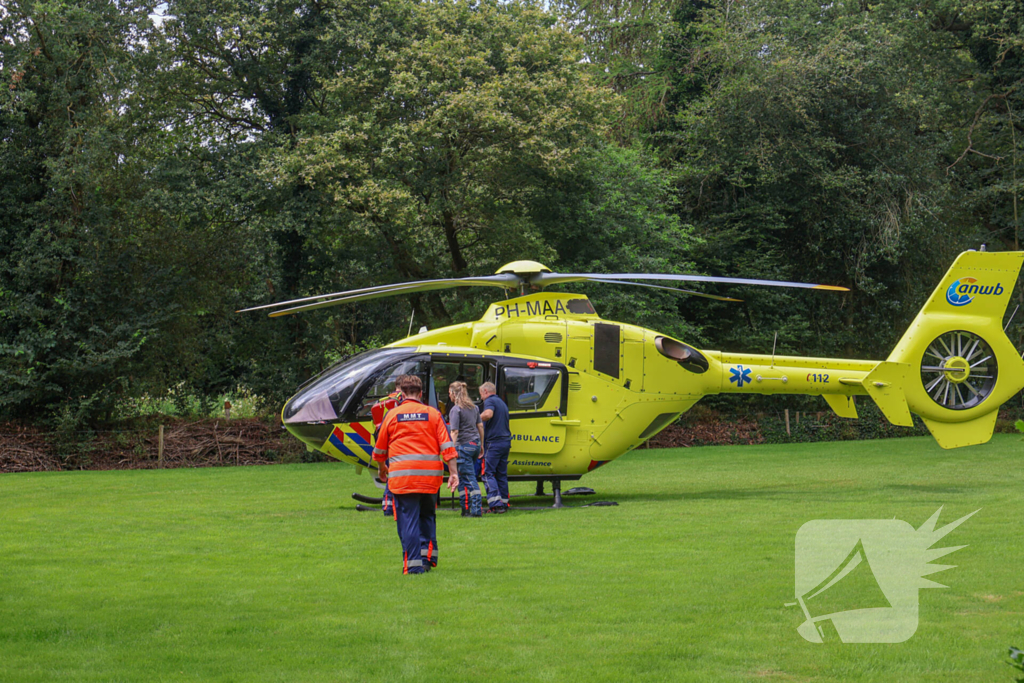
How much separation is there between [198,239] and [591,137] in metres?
11.1

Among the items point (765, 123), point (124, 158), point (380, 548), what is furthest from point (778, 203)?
point (380, 548)

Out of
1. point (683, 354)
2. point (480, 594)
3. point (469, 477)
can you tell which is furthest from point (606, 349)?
point (480, 594)

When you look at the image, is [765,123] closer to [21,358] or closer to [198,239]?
[198,239]

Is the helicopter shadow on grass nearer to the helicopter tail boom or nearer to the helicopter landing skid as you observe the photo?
the helicopter tail boom

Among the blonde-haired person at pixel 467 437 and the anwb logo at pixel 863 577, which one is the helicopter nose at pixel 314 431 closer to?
the blonde-haired person at pixel 467 437

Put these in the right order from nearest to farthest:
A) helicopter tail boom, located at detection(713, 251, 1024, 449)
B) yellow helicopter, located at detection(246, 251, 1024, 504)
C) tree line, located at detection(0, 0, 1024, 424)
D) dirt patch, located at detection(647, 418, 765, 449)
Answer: yellow helicopter, located at detection(246, 251, 1024, 504)
helicopter tail boom, located at detection(713, 251, 1024, 449)
tree line, located at detection(0, 0, 1024, 424)
dirt patch, located at detection(647, 418, 765, 449)

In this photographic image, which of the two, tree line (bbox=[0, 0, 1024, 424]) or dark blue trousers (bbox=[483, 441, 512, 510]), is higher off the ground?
tree line (bbox=[0, 0, 1024, 424])

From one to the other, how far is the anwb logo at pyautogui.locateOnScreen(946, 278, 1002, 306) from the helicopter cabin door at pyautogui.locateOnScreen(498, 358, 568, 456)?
6.30m

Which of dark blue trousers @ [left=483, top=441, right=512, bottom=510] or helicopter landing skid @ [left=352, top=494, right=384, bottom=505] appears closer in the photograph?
dark blue trousers @ [left=483, top=441, right=512, bottom=510]

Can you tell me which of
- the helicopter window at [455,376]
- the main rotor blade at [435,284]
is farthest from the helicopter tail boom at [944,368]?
the helicopter window at [455,376]

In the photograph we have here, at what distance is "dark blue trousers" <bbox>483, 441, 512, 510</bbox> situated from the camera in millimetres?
12891

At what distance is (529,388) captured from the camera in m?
14.0

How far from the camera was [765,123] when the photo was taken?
31.8 m

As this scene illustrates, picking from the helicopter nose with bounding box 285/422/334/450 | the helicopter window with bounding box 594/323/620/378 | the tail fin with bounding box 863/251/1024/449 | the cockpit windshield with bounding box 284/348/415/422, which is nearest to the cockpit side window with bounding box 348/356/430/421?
the cockpit windshield with bounding box 284/348/415/422
